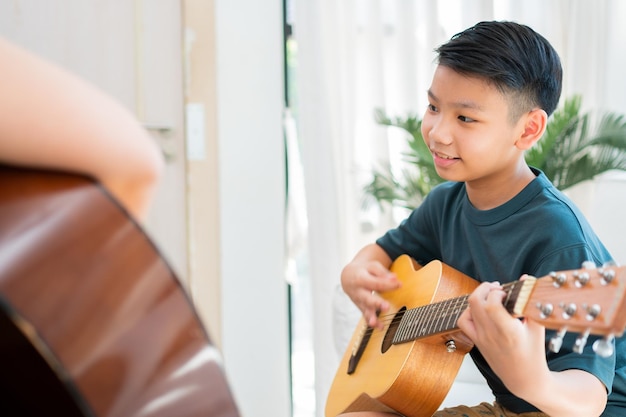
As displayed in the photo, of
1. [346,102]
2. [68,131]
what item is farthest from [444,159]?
[346,102]

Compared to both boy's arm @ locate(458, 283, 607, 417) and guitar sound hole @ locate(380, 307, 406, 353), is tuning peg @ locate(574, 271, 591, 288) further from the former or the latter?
guitar sound hole @ locate(380, 307, 406, 353)

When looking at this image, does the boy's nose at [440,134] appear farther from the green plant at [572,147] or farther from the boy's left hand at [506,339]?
the green plant at [572,147]

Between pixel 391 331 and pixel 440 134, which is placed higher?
pixel 440 134

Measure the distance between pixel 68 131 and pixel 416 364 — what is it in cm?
99

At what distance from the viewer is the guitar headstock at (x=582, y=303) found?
3.09ft

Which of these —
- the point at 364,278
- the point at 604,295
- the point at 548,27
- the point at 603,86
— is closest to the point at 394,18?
the point at 548,27

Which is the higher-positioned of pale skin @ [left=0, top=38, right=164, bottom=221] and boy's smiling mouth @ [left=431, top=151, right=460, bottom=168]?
pale skin @ [left=0, top=38, right=164, bottom=221]

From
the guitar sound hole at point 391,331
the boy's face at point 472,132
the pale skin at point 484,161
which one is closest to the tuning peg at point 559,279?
the pale skin at point 484,161

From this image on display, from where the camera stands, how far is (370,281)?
173cm

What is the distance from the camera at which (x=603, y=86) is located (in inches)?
102

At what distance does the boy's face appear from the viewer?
4.75 ft

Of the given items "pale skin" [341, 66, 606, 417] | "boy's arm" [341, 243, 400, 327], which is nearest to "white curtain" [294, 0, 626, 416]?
"boy's arm" [341, 243, 400, 327]

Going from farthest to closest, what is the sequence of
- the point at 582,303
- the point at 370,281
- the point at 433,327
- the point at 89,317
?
the point at 370,281 → the point at 433,327 → the point at 582,303 → the point at 89,317

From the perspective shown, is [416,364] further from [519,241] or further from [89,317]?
[89,317]
